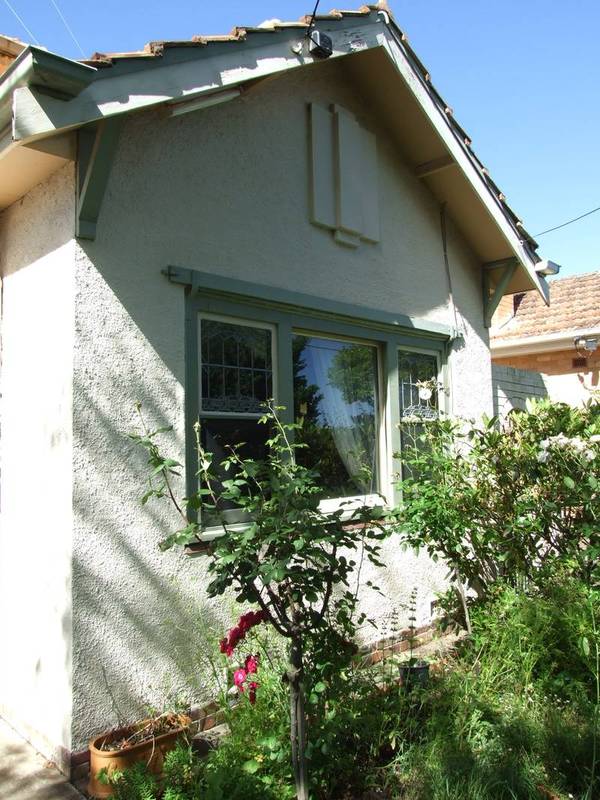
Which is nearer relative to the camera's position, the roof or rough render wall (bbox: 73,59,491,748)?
rough render wall (bbox: 73,59,491,748)

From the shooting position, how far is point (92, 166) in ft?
12.1

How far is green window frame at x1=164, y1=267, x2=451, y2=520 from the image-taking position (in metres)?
4.34

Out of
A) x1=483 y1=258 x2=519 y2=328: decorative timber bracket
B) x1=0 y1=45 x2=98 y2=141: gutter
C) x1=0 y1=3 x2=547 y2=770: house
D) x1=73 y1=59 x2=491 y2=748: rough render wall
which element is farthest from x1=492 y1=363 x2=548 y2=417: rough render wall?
x1=0 y1=45 x2=98 y2=141: gutter

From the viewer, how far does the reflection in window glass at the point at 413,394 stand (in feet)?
20.5

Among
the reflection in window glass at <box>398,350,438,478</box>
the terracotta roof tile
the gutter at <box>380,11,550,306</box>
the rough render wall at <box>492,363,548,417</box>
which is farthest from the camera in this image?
the rough render wall at <box>492,363,548,417</box>

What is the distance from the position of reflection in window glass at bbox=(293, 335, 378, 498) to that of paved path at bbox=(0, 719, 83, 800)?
2.69 meters

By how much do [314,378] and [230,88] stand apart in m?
2.29

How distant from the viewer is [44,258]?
4051 millimetres

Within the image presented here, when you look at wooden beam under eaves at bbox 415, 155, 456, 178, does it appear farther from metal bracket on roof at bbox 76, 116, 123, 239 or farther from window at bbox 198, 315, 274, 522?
metal bracket on roof at bbox 76, 116, 123, 239

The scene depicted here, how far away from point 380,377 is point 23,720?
3.92 metres

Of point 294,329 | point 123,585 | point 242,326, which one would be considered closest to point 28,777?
point 123,585

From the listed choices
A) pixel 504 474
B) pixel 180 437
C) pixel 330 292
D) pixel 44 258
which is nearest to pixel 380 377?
pixel 330 292

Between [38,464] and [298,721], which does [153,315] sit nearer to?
[38,464]

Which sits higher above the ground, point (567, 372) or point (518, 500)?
point (567, 372)
